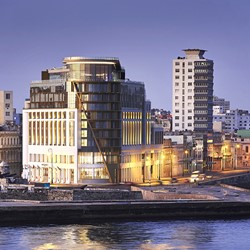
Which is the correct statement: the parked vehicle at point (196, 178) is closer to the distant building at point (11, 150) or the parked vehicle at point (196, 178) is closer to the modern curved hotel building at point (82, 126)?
the modern curved hotel building at point (82, 126)

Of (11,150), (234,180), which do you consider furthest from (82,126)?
(234,180)

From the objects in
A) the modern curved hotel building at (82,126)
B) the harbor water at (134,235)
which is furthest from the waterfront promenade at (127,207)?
the modern curved hotel building at (82,126)

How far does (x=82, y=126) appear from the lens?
511 feet

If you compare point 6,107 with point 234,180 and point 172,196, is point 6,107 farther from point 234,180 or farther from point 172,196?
point 172,196

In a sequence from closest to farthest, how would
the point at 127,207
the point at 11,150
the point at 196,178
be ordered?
the point at 127,207 → the point at 11,150 → the point at 196,178

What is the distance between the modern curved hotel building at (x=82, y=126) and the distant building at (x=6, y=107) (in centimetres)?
2305

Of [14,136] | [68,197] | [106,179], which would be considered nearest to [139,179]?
[106,179]

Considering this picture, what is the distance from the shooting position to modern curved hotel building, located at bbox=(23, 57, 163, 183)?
6112 inches

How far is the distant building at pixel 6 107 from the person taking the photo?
184m

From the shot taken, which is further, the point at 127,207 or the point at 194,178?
the point at 194,178

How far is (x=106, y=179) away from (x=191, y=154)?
1740 inches

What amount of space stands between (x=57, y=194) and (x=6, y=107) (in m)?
58.2

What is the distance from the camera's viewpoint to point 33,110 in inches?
6299

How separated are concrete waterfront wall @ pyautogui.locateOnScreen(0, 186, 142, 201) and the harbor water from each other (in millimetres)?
11887
